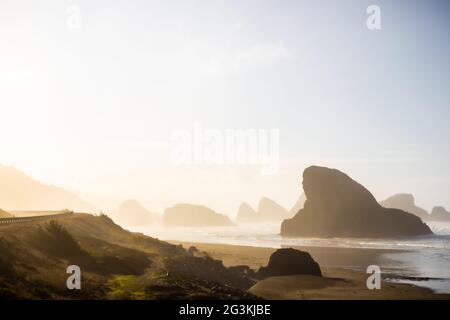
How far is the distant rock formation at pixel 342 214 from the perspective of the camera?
107 m

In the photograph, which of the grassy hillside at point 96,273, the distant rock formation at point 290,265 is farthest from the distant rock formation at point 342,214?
the grassy hillside at point 96,273

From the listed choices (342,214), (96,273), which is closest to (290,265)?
(96,273)

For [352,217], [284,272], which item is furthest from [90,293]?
[352,217]

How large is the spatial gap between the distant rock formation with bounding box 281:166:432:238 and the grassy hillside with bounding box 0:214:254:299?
83.7 meters

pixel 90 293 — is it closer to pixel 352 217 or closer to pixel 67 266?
pixel 67 266

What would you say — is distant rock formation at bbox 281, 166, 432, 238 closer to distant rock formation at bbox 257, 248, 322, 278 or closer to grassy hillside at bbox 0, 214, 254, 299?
distant rock formation at bbox 257, 248, 322, 278

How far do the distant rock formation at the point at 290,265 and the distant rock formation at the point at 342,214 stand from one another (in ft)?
257

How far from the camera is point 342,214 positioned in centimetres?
11588

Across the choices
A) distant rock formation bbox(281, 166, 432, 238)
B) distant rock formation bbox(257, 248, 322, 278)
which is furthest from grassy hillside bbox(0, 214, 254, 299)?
distant rock formation bbox(281, 166, 432, 238)

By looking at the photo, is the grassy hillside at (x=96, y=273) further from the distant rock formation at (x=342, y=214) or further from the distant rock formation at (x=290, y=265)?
the distant rock formation at (x=342, y=214)

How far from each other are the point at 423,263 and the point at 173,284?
35396 millimetres

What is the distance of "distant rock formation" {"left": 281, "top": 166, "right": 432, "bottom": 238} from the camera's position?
107 m

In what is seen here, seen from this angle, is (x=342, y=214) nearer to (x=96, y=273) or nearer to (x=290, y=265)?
(x=290, y=265)

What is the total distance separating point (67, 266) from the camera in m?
25.0
